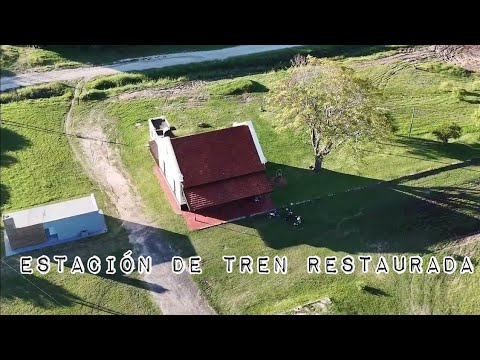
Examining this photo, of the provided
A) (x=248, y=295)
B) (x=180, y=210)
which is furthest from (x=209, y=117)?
(x=248, y=295)

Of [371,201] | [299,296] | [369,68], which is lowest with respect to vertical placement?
[299,296]

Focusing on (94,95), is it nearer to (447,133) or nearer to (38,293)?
(38,293)

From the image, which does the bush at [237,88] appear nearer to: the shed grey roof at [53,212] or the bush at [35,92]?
the bush at [35,92]

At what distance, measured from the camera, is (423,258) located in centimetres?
2873

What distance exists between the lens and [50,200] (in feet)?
105

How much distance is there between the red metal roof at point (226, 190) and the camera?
3075 centimetres

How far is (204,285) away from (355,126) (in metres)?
11.7

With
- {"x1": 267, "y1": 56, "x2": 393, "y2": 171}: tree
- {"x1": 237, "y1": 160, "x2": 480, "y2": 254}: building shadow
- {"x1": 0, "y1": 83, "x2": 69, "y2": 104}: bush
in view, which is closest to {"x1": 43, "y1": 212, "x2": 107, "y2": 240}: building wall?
{"x1": 237, "y1": 160, "x2": 480, "y2": 254}: building shadow

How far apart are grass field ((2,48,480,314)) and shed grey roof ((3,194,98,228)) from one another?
1.75 m

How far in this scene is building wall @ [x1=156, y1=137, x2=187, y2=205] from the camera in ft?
101

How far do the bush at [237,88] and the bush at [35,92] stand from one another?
34.9 ft

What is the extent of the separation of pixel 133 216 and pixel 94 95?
45.0ft

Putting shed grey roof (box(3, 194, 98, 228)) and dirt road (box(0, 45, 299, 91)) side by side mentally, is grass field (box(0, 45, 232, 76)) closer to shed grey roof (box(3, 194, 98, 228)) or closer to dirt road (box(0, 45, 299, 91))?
dirt road (box(0, 45, 299, 91))

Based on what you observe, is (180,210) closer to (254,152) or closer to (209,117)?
(254,152)
